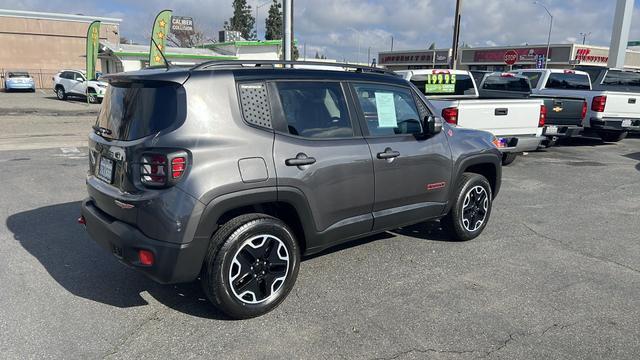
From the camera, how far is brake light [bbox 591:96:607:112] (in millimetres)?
11805

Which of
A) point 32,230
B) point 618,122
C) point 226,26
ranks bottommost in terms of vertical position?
point 32,230

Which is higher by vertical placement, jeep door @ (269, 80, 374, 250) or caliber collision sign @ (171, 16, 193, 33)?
caliber collision sign @ (171, 16, 193, 33)

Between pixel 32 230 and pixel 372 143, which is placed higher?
pixel 372 143

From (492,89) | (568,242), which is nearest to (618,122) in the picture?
(492,89)

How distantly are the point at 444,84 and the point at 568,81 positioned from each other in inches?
180

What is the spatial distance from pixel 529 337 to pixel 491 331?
25 cm

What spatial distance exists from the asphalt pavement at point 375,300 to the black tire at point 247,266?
0.44 ft

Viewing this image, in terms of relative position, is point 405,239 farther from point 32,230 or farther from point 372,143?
point 32,230

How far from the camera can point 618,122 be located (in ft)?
39.6

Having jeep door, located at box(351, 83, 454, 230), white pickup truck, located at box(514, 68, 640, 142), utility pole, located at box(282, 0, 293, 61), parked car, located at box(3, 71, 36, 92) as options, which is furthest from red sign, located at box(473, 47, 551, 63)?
jeep door, located at box(351, 83, 454, 230)

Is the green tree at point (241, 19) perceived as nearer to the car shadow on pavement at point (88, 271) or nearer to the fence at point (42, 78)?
the fence at point (42, 78)

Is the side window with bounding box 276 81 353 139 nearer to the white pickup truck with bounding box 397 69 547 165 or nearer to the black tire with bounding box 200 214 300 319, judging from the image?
the black tire with bounding box 200 214 300 319

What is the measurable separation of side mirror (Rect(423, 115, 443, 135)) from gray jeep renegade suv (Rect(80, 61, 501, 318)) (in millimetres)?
13

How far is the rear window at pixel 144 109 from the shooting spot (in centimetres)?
322
